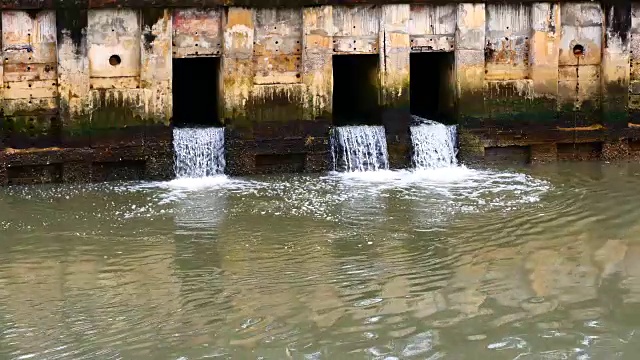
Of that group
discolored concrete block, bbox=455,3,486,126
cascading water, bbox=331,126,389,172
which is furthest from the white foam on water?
discolored concrete block, bbox=455,3,486,126

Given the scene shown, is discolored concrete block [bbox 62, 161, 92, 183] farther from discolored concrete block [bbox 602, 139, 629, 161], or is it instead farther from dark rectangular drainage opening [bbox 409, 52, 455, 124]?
discolored concrete block [bbox 602, 139, 629, 161]

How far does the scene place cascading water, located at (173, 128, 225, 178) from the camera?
47.5 ft

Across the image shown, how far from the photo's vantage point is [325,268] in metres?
10.1

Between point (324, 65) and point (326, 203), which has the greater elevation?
point (324, 65)

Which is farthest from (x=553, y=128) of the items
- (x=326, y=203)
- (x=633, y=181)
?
(x=326, y=203)

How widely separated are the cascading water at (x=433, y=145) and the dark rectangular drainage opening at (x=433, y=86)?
419mm

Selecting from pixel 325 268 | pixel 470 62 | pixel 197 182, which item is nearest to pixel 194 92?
pixel 197 182

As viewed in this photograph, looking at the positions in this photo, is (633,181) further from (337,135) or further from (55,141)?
(55,141)

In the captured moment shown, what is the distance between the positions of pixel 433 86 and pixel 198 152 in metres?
4.56

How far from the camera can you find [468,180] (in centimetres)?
1438

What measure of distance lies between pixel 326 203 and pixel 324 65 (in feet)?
9.07

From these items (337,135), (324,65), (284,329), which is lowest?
(284,329)

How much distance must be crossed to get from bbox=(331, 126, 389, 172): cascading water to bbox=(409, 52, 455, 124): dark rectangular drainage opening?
1.40 m

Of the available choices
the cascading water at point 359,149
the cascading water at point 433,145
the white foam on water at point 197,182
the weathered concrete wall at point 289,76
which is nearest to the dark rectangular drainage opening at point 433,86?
the weathered concrete wall at point 289,76
